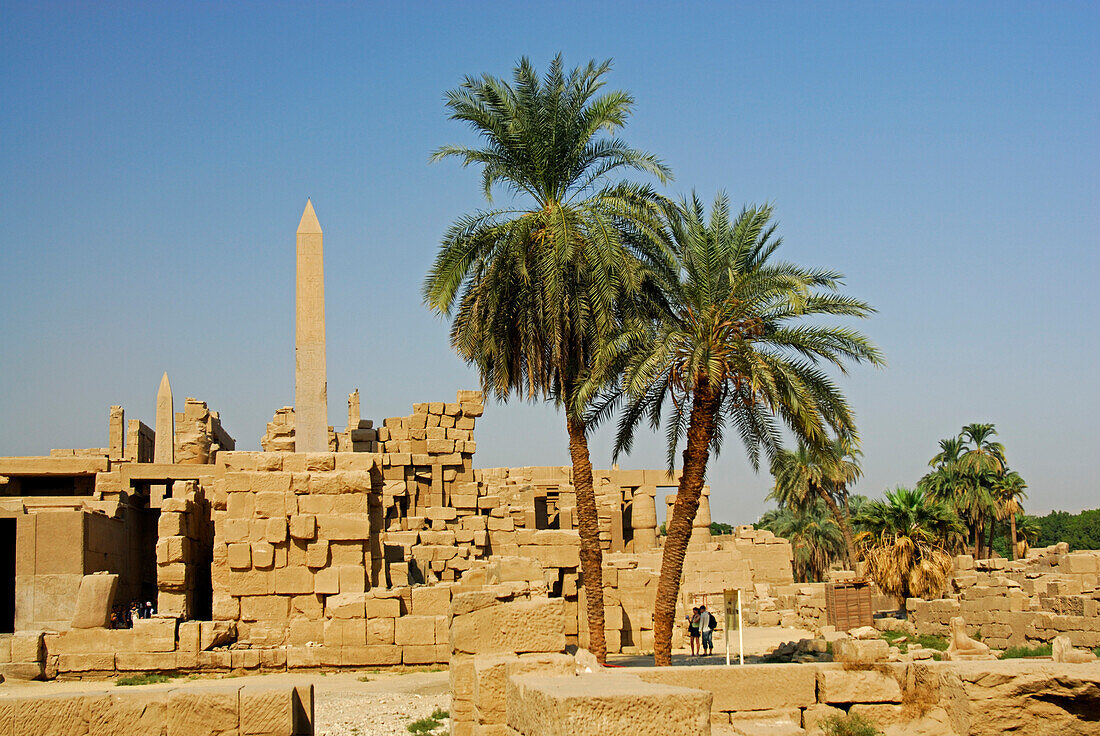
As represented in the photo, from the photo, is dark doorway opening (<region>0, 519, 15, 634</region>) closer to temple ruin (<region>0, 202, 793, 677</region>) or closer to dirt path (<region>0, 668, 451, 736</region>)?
temple ruin (<region>0, 202, 793, 677</region>)

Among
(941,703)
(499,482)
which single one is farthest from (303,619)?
(499,482)

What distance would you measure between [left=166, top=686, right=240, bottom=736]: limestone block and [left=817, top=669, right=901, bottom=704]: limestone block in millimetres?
4653

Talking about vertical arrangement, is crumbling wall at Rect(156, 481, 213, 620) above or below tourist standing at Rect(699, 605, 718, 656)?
above

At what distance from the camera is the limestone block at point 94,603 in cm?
1561

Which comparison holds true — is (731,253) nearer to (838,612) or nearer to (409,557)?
(409,557)

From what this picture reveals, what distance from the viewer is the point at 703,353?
15898 mm

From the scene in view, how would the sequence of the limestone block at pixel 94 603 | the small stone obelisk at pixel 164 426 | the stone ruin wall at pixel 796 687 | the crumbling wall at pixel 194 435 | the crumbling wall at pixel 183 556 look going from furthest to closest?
the small stone obelisk at pixel 164 426, the crumbling wall at pixel 194 435, the crumbling wall at pixel 183 556, the limestone block at pixel 94 603, the stone ruin wall at pixel 796 687

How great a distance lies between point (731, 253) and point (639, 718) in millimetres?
12246

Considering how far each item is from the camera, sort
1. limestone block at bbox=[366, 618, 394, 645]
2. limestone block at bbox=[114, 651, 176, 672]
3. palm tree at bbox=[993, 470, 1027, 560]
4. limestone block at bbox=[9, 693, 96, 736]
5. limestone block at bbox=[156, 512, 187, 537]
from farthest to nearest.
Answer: palm tree at bbox=[993, 470, 1027, 560] → limestone block at bbox=[156, 512, 187, 537] → limestone block at bbox=[366, 618, 394, 645] → limestone block at bbox=[114, 651, 176, 672] → limestone block at bbox=[9, 693, 96, 736]

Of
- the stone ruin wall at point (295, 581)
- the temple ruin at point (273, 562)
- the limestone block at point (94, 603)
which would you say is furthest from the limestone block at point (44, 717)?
the limestone block at point (94, 603)

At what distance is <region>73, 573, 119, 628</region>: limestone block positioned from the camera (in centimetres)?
1561

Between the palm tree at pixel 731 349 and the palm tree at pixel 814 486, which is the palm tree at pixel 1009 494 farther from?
the palm tree at pixel 731 349

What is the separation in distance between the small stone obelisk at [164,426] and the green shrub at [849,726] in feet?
92.0

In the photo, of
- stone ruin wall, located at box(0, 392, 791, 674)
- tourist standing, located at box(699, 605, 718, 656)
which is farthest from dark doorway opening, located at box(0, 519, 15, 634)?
tourist standing, located at box(699, 605, 718, 656)
